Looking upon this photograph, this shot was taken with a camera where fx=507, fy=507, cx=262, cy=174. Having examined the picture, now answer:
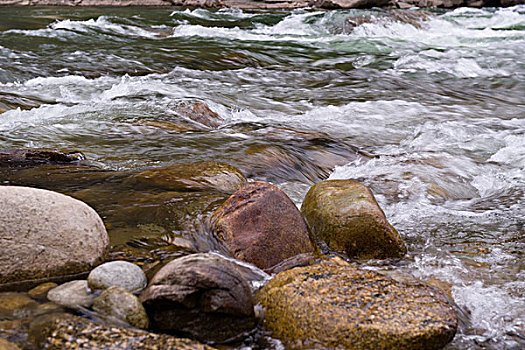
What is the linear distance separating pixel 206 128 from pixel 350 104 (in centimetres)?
301

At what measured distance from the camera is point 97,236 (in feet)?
9.16

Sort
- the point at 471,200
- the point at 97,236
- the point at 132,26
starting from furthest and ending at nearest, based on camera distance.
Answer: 1. the point at 132,26
2. the point at 471,200
3. the point at 97,236

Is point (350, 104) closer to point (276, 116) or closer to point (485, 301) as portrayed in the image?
point (276, 116)

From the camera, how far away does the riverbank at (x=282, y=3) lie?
24114 millimetres

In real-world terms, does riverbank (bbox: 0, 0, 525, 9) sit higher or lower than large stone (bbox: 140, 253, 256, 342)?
higher

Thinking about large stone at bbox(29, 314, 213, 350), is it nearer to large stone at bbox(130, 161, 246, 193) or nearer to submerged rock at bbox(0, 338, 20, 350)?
submerged rock at bbox(0, 338, 20, 350)

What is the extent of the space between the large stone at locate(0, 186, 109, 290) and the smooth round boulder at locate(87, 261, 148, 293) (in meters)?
0.25

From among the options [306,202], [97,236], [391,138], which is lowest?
[391,138]

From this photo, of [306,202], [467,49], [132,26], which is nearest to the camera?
[306,202]

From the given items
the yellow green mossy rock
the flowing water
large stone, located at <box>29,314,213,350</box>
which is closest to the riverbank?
the flowing water

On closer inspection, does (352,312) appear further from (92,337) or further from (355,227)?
(92,337)

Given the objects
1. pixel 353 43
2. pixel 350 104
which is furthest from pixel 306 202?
pixel 353 43

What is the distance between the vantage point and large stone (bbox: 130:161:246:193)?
13.1ft

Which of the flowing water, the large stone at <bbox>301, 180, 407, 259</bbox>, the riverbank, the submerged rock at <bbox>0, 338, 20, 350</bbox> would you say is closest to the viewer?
the submerged rock at <bbox>0, 338, 20, 350</bbox>
